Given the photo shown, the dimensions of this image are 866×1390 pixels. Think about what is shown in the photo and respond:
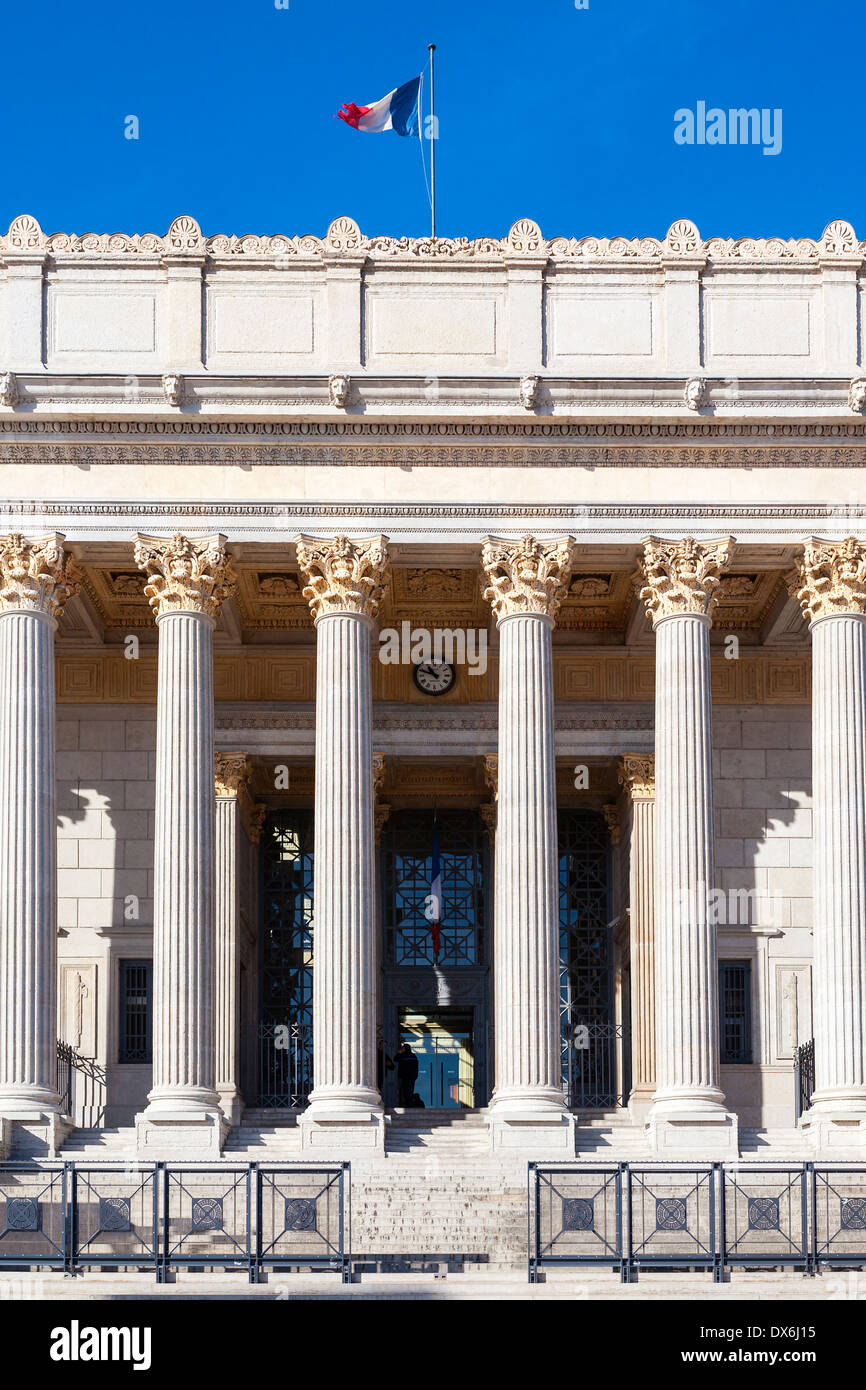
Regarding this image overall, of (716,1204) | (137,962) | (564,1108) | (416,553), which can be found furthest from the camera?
(137,962)

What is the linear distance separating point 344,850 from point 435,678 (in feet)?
34.8

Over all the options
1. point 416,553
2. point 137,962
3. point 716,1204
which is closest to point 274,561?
point 416,553

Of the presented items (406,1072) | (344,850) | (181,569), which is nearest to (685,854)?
(344,850)

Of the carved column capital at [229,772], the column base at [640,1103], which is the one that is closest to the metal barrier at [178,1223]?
the column base at [640,1103]

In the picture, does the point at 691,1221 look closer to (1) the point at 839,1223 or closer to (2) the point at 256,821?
(1) the point at 839,1223

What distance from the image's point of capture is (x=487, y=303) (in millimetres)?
55906

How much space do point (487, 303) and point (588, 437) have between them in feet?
12.6

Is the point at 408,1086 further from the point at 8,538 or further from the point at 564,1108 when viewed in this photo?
the point at 8,538

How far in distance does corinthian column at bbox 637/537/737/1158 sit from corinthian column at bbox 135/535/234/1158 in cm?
920

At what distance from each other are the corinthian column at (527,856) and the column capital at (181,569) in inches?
228

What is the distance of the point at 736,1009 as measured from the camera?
Answer: 6106 cm

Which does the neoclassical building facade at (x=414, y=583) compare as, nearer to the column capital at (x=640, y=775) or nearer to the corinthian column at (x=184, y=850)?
the corinthian column at (x=184, y=850)

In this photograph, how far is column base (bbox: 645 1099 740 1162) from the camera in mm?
51406

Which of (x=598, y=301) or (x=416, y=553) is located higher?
(x=598, y=301)
